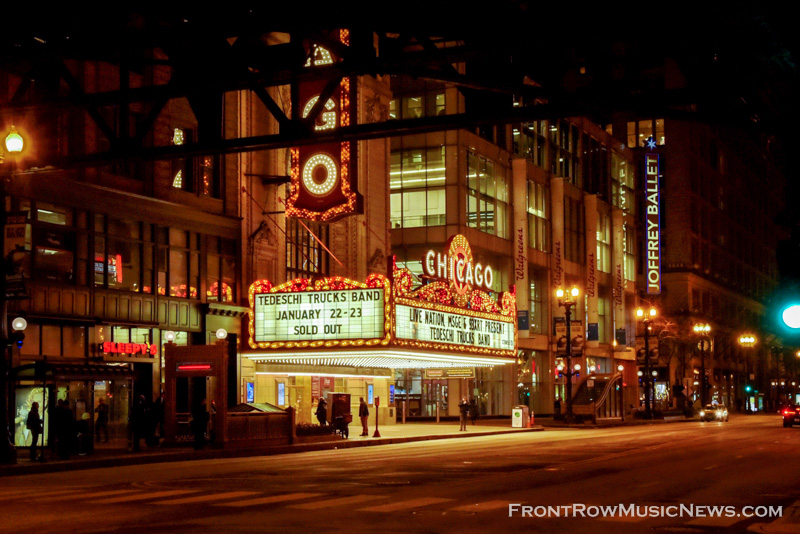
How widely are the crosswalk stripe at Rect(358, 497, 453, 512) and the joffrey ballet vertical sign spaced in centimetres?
8603

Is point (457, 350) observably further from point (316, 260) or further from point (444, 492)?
point (444, 492)

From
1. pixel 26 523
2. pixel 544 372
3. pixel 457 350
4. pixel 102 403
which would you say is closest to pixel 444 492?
pixel 26 523

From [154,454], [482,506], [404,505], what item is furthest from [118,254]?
[482,506]

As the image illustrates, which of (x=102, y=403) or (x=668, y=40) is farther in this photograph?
(x=102, y=403)

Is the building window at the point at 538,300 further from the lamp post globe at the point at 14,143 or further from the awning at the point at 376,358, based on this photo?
the lamp post globe at the point at 14,143

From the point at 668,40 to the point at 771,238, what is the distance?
154 meters

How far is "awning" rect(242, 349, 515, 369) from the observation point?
4531 cm

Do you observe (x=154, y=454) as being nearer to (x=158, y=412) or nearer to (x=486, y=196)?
(x=158, y=412)

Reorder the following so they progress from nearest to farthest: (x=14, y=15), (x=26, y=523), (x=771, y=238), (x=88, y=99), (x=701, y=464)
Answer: (x=26, y=523) → (x=14, y=15) → (x=88, y=99) → (x=701, y=464) → (x=771, y=238)

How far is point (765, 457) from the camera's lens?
31.1 m

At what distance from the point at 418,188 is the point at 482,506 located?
2079 inches

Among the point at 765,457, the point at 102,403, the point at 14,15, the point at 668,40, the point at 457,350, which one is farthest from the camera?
the point at 457,350

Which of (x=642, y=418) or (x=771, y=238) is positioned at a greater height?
(x=771, y=238)

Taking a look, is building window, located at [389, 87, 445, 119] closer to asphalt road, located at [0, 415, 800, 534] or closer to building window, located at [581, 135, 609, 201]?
building window, located at [581, 135, 609, 201]
